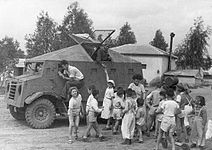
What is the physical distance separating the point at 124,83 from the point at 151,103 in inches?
98.7

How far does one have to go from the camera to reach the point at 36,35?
3922 centimetres

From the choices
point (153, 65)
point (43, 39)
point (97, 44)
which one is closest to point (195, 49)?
point (153, 65)

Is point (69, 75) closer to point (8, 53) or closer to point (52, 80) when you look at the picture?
point (52, 80)

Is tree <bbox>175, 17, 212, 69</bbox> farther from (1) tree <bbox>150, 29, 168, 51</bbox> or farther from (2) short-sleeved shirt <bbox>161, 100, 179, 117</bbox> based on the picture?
(2) short-sleeved shirt <bbox>161, 100, 179, 117</bbox>

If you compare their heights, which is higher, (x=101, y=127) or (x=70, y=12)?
(x=70, y=12)

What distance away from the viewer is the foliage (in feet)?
106

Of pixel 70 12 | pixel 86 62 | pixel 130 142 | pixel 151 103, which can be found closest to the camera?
pixel 130 142

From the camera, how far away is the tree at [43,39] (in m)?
38.8

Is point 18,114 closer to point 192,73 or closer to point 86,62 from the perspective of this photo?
point 86,62

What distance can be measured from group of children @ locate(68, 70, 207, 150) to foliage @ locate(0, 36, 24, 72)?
81.3 ft

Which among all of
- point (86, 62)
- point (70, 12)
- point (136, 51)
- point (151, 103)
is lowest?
point (151, 103)

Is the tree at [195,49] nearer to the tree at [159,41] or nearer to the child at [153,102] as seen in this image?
the tree at [159,41]

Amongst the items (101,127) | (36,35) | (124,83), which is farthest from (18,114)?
(36,35)

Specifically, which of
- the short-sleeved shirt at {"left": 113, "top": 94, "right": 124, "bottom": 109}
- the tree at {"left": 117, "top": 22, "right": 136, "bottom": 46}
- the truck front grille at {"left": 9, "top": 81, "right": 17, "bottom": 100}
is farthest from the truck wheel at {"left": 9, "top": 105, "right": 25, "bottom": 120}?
the tree at {"left": 117, "top": 22, "right": 136, "bottom": 46}
